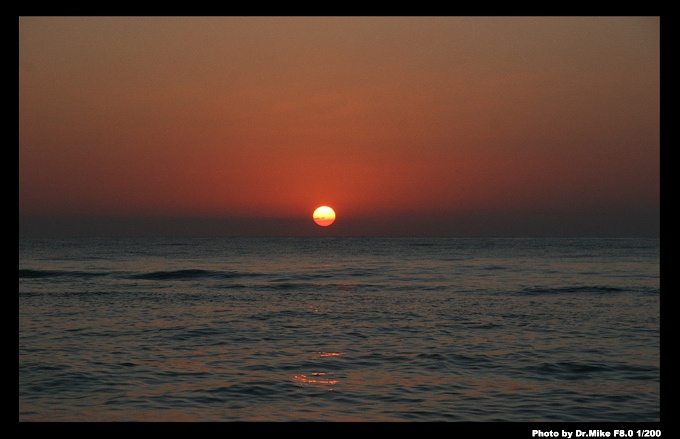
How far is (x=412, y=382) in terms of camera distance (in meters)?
10.3

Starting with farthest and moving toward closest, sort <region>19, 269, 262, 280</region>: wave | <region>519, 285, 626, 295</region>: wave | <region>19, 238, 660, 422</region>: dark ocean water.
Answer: <region>19, 269, 262, 280</region>: wave < <region>519, 285, 626, 295</region>: wave < <region>19, 238, 660, 422</region>: dark ocean water

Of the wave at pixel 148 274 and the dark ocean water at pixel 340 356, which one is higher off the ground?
the wave at pixel 148 274

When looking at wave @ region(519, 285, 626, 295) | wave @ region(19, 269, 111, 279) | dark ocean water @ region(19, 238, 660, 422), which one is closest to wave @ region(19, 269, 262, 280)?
wave @ region(19, 269, 111, 279)

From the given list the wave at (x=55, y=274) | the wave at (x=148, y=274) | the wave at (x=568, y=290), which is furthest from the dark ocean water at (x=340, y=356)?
the wave at (x=55, y=274)

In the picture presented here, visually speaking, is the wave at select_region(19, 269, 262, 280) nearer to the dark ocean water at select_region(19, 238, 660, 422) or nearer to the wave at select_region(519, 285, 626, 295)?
the dark ocean water at select_region(19, 238, 660, 422)

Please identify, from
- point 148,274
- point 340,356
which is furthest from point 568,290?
point 148,274

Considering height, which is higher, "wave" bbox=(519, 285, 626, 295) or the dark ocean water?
"wave" bbox=(519, 285, 626, 295)

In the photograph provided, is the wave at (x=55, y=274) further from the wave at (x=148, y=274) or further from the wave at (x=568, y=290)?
the wave at (x=568, y=290)

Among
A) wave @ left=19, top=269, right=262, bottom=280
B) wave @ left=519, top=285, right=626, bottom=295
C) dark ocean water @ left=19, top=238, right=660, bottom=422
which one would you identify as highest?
wave @ left=19, top=269, right=262, bottom=280

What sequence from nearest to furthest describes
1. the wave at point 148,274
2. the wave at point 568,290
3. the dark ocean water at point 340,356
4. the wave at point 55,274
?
1. the dark ocean water at point 340,356
2. the wave at point 568,290
3. the wave at point 148,274
4. the wave at point 55,274

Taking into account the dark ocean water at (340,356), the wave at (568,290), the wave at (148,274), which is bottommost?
the dark ocean water at (340,356)

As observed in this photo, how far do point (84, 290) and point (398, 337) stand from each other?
1802 cm

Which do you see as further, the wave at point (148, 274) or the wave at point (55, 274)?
the wave at point (55, 274)
